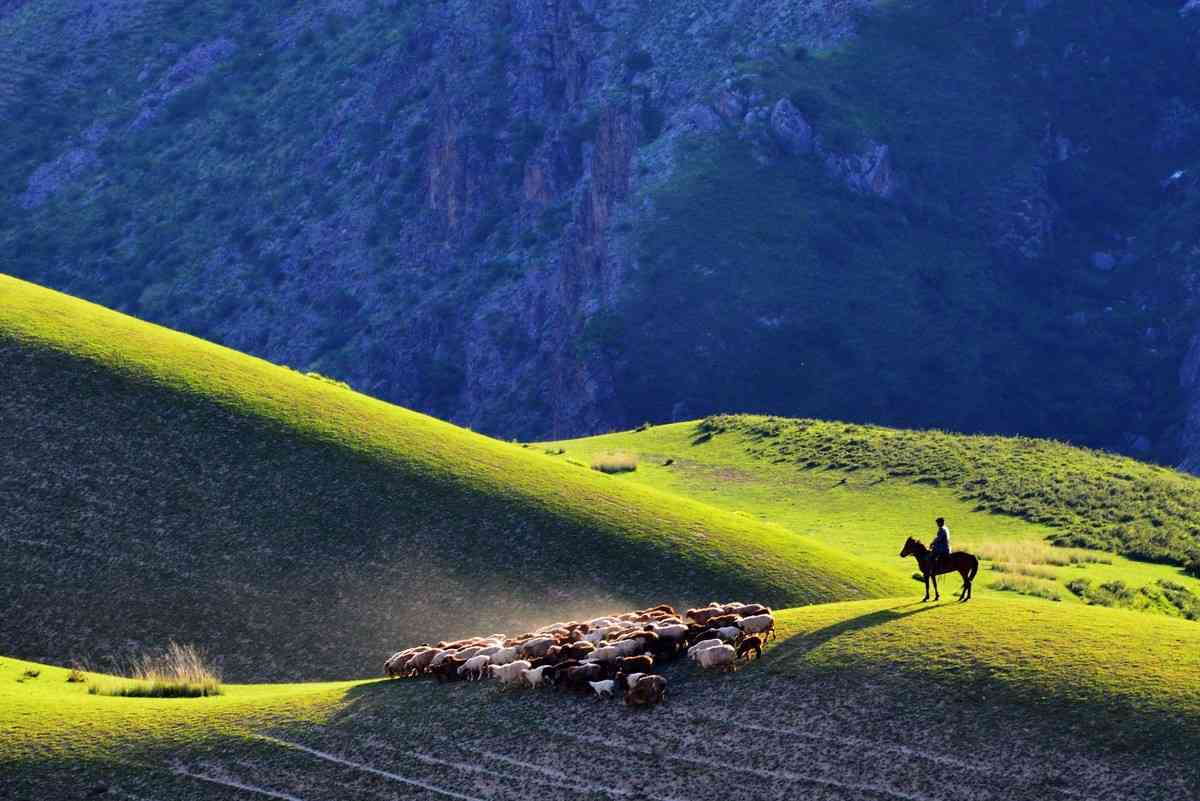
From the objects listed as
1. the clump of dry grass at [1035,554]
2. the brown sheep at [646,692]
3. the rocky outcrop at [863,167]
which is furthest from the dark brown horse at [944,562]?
the rocky outcrop at [863,167]

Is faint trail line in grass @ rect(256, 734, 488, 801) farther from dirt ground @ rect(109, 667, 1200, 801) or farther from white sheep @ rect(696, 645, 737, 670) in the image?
white sheep @ rect(696, 645, 737, 670)

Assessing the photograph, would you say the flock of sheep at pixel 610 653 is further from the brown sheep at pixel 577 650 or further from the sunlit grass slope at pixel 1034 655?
the sunlit grass slope at pixel 1034 655

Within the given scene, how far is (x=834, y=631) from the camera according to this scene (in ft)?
111

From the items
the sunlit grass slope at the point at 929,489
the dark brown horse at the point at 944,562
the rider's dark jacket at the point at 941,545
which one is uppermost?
the sunlit grass slope at the point at 929,489

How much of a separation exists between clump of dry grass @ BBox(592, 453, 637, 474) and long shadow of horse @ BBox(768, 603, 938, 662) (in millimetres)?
46725

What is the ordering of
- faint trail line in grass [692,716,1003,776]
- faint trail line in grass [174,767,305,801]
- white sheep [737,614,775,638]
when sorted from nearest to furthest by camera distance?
faint trail line in grass [692,716,1003,776]
faint trail line in grass [174,767,305,801]
white sheep [737,614,775,638]

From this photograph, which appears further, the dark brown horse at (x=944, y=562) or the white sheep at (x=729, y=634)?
the dark brown horse at (x=944, y=562)

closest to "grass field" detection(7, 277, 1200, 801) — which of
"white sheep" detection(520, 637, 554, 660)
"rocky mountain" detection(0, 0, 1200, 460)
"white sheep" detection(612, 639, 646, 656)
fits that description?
"white sheep" detection(612, 639, 646, 656)

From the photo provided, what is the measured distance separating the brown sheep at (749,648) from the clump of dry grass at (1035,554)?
31.9 metres

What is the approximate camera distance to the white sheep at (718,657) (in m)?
31.8

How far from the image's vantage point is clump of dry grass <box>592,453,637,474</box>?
83.0 meters

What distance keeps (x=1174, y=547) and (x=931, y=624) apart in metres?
40.7

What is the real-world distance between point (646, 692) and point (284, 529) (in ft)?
65.3

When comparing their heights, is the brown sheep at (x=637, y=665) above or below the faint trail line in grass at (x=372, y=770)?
above
